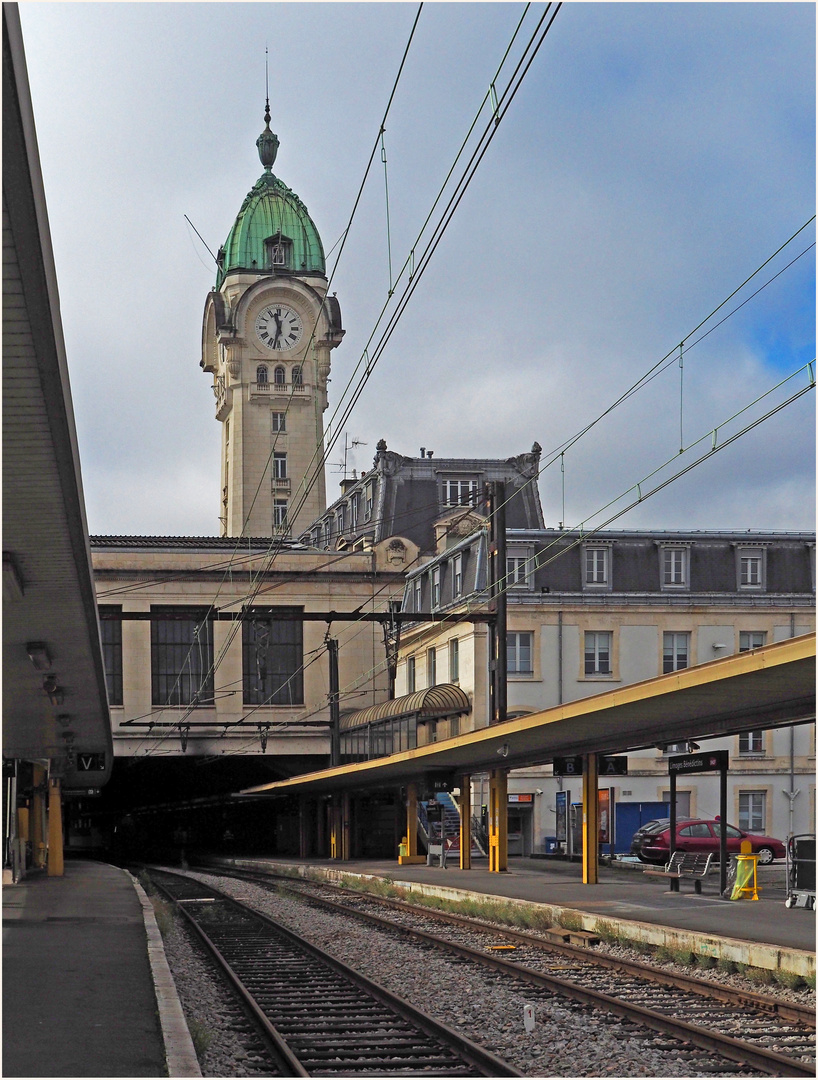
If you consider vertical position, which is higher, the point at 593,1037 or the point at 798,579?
the point at 798,579

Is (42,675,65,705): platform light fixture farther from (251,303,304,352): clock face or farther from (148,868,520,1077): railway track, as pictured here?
(251,303,304,352): clock face

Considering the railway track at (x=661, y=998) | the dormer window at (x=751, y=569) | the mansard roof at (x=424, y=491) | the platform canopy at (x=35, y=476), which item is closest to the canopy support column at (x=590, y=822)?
the railway track at (x=661, y=998)

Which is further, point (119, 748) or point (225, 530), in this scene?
point (225, 530)

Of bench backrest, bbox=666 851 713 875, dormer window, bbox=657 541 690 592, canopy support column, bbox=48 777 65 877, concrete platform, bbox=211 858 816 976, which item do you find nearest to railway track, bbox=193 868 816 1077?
concrete platform, bbox=211 858 816 976

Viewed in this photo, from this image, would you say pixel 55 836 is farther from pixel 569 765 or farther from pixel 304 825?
pixel 304 825

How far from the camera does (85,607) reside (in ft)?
50.2

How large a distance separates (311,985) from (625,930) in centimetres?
441

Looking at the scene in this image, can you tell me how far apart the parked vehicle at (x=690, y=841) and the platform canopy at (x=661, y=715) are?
5797 mm

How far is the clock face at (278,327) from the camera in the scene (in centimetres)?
9669

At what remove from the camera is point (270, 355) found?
97438mm

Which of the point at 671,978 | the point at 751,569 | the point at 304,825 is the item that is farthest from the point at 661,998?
the point at 304,825

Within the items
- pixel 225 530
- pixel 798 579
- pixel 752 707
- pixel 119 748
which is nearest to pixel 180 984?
pixel 752 707

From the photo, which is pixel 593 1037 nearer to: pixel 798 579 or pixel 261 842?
pixel 798 579

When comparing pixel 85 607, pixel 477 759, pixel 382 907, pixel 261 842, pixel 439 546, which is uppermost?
pixel 439 546
